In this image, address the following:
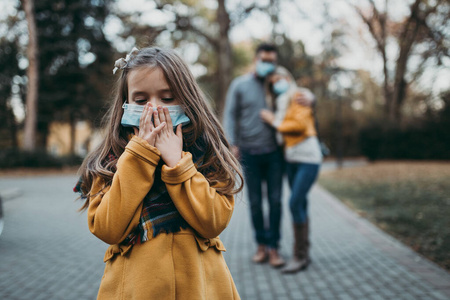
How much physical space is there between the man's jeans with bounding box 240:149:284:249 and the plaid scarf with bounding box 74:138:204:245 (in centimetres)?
272

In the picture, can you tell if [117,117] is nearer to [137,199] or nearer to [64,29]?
[137,199]

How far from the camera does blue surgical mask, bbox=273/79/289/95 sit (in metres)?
4.25

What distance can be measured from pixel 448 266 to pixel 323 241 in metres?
1.63

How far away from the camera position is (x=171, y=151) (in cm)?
151

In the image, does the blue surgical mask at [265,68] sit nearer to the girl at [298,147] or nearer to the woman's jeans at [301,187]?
the girl at [298,147]

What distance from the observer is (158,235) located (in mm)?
1516

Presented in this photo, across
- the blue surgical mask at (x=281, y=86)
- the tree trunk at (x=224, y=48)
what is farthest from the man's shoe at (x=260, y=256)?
the tree trunk at (x=224, y=48)

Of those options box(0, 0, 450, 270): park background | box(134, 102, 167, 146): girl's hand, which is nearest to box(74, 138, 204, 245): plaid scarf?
box(134, 102, 167, 146): girl's hand

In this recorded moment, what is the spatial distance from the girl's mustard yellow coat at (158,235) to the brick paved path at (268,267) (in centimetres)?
87

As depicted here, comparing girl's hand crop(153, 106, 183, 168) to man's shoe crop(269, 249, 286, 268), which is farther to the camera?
man's shoe crop(269, 249, 286, 268)

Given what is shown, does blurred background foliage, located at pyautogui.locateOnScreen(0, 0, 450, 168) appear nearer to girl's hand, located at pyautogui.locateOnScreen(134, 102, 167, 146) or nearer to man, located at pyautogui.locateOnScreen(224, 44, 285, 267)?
man, located at pyautogui.locateOnScreen(224, 44, 285, 267)

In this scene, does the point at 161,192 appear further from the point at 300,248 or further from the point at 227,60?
the point at 227,60

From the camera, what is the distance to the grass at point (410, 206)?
496 cm

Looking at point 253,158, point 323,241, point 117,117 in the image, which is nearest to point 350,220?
point 323,241
